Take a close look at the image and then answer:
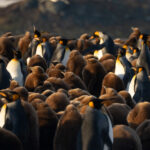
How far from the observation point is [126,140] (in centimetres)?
337

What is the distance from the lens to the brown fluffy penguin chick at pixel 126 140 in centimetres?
336

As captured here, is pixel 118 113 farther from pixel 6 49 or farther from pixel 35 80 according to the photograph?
pixel 6 49

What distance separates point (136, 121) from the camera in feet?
13.0

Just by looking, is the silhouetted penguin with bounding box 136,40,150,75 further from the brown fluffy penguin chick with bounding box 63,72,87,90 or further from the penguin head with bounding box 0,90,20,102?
the penguin head with bounding box 0,90,20,102

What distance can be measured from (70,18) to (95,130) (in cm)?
5358

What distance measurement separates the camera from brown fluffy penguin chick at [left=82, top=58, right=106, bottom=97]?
6.04 meters

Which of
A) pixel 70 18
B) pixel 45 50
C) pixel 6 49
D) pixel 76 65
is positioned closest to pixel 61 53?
pixel 45 50

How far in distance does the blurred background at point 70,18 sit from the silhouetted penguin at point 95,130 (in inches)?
1849

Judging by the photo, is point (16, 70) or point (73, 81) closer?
point (73, 81)

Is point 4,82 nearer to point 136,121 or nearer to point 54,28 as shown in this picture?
point 136,121

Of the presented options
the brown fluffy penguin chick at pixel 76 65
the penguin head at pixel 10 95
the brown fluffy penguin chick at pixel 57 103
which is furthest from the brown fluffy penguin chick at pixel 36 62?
the penguin head at pixel 10 95

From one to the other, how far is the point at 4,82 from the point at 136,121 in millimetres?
2495

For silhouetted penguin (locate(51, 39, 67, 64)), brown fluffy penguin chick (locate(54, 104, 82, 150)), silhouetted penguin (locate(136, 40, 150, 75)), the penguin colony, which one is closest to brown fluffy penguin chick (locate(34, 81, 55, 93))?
the penguin colony

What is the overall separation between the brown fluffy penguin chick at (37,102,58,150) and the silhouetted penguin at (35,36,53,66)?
4.90 meters
